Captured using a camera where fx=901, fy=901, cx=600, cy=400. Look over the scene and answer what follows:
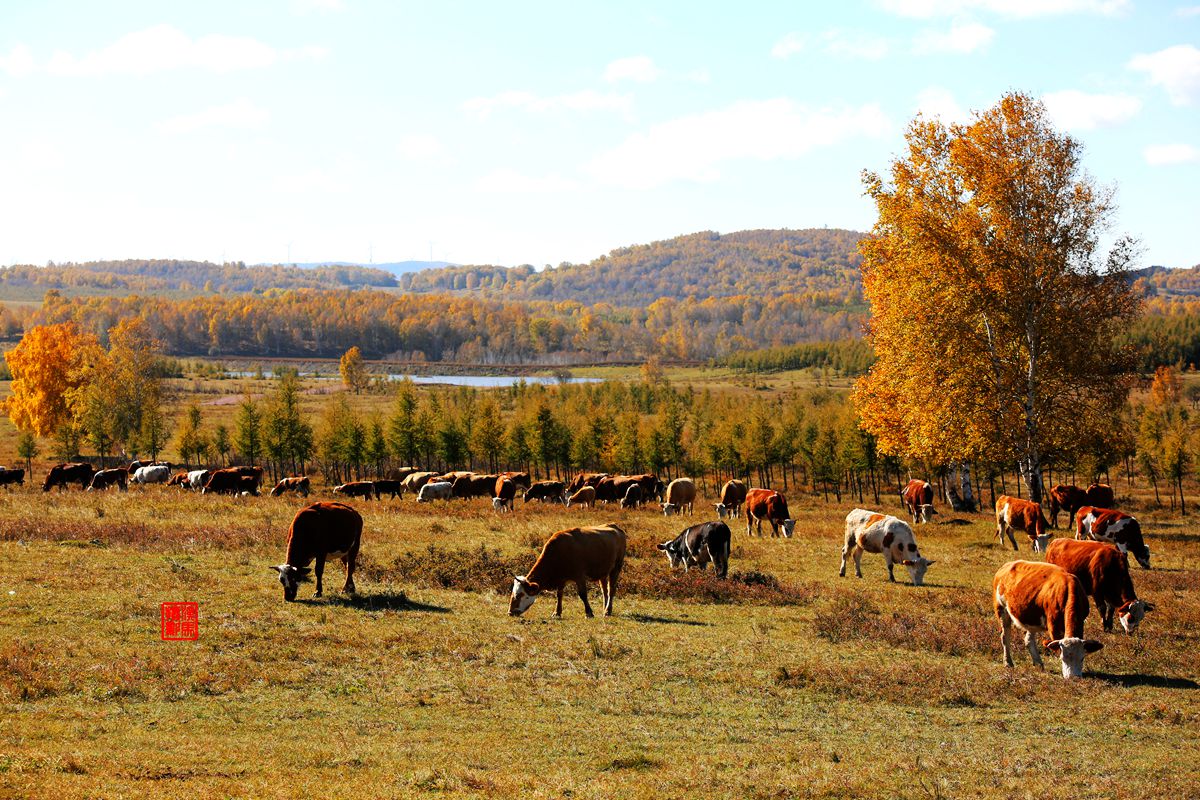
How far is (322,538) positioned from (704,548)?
10647 millimetres

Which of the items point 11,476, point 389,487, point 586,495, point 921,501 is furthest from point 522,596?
point 11,476

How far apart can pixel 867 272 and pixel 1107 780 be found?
1304 inches

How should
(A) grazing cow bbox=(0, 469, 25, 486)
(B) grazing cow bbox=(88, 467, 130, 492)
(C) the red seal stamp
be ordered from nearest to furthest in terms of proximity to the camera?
(C) the red seal stamp < (B) grazing cow bbox=(88, 467, 130, 492) < (A) grazing cow bbox=(0, 469, 25, 486)

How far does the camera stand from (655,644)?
17531mm

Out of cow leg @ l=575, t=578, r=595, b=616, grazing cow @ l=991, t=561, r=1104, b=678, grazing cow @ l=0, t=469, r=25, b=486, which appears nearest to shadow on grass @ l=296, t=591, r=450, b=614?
cow leg @ l=575, t=578, r=595, b=616

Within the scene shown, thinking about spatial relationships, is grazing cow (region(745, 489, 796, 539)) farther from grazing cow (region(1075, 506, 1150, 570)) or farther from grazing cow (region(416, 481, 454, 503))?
grazing cow (region(416, 481, 454, 503))

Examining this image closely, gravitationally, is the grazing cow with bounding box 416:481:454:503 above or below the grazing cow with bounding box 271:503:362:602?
below

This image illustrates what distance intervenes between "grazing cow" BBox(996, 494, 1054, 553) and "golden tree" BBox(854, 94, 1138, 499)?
3.12 metres

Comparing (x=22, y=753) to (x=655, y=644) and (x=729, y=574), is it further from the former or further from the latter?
(x=729, y=574)

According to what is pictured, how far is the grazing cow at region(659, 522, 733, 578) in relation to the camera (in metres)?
25.5

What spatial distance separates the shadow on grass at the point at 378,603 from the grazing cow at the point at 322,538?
51 cm

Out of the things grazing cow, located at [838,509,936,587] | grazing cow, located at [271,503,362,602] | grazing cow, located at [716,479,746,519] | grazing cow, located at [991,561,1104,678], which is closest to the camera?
grazing cow, located at [991,561,1104,678]

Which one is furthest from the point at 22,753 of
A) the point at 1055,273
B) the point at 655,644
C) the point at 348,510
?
the point at 1055,273

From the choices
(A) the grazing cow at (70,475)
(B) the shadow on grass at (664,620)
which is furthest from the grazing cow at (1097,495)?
(A) the grazing cow at (70,475)
